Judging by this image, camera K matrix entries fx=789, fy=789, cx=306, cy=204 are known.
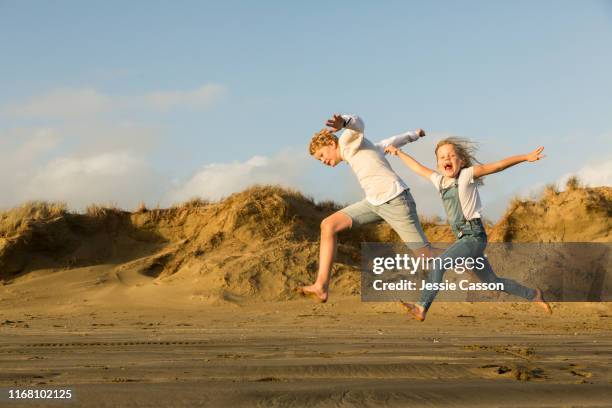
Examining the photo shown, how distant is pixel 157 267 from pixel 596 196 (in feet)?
36.0

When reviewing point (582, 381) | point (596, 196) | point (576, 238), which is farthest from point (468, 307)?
point (582, 381)

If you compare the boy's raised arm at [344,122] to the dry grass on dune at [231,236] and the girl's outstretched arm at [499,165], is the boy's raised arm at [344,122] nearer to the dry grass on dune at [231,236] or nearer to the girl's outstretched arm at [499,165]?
the girl's outstretched arm at [499,165]

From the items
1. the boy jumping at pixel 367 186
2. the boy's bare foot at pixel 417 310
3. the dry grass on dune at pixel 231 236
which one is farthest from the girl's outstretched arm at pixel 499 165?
the dry grass on dune at pixel 231 236

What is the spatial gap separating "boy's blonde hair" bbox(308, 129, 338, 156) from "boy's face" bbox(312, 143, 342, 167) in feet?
0.09

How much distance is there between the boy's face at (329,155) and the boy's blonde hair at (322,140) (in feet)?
0.09

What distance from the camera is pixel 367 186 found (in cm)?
718

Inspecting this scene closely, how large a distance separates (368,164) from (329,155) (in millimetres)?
407

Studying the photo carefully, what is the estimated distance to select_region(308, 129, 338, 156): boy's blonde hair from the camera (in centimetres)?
729

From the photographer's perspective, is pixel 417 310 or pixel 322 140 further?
pixel 417 310

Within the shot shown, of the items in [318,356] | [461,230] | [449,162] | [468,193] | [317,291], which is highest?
[449,162]

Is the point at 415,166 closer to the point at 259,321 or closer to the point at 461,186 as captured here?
the point at 461,186

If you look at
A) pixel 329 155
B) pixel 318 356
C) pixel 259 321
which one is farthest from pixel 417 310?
pixel 259 321

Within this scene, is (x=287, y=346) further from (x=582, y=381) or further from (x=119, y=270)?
(x=119, y=270)

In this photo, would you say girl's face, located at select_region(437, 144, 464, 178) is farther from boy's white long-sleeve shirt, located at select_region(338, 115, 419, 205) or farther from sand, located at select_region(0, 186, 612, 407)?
sand, located at select_region(0, 186, 612, 407)
